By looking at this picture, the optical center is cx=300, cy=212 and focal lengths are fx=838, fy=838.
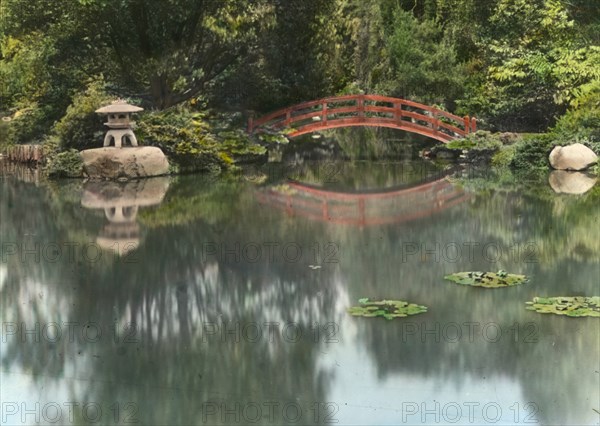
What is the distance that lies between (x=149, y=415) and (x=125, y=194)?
966 cm

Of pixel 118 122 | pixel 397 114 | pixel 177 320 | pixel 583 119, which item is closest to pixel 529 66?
pixel 583 119

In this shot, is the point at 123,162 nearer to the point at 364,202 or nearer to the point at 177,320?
the point at 364,202

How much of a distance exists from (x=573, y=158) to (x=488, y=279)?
10.5 metres

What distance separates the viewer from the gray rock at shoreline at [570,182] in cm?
1441

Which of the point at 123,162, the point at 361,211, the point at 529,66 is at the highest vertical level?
the point at 529,66

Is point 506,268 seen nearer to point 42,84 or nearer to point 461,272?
point 461,272

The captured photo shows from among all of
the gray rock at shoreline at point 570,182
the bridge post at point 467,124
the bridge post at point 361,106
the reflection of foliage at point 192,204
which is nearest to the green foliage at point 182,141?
the reflection of foliage at point 192,204

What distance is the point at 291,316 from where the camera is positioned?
6977 millimetres

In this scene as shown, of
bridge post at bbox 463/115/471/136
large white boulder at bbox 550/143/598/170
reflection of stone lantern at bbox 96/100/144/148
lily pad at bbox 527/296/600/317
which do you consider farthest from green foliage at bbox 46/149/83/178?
lily pad at bbox 527/296/600/317

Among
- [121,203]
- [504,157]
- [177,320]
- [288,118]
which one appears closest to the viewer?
[177,320]

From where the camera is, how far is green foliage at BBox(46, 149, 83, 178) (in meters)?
17.2

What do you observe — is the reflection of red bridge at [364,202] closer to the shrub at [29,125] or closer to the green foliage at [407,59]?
the green foliage at [407,59]

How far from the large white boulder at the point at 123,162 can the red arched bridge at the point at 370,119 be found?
14.6 feet

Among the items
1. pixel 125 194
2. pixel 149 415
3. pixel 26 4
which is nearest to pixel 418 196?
pixel 125 194
